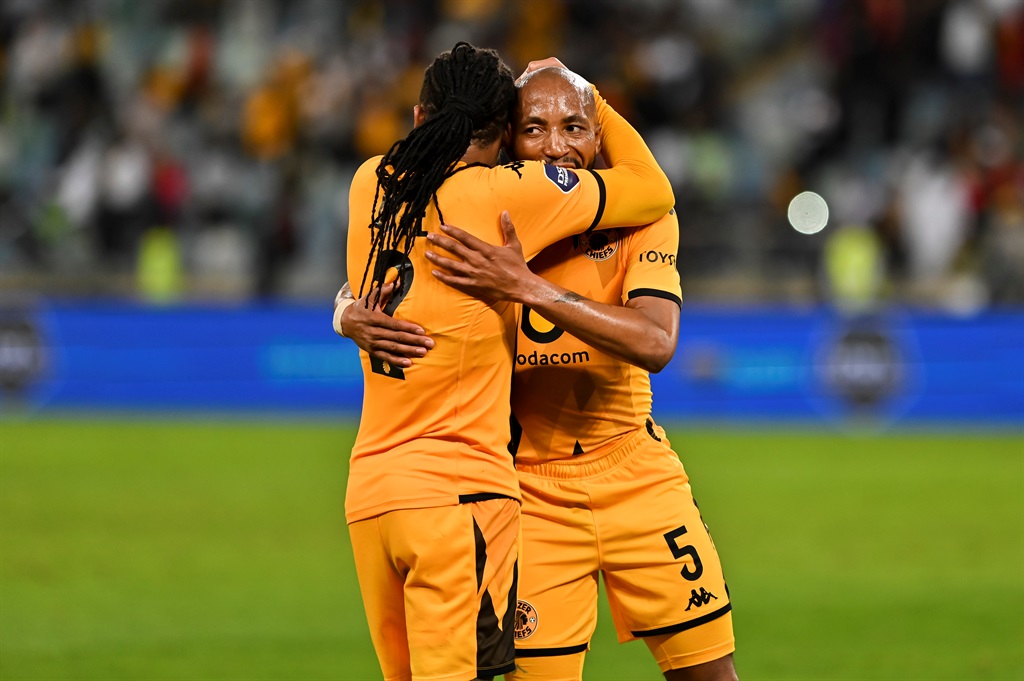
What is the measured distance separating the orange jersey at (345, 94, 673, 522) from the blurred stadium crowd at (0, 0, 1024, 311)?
13319 millimetres

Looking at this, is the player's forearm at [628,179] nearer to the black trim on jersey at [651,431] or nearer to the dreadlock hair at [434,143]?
the dreadlock hair at [434,143]

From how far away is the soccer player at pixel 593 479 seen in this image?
4.33 m

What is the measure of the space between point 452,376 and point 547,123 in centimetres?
97

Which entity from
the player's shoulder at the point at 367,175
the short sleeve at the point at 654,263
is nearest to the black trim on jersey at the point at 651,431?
the short sleeve at the point at 654,263

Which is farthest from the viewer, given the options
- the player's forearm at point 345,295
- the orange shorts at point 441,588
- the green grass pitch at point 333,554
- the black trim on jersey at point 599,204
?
the green grass pitch at point 333,554

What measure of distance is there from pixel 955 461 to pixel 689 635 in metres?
9.57

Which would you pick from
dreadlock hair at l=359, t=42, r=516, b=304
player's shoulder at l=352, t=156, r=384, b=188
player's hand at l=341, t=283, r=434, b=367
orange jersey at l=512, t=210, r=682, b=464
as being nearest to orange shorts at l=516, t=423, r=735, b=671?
orange jersey at l=512, t=210, r=682, b=464

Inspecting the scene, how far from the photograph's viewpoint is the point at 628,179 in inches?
165

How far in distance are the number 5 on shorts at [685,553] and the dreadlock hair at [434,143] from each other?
1.25 meters

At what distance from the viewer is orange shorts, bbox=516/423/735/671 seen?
4355 millimetres

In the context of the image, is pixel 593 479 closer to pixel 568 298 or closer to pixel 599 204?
pixel 568 298

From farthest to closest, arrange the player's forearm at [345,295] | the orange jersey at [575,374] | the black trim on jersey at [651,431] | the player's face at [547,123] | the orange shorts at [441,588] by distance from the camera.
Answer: the black trim on jersey at [651,431] < the orange jersey at [575,374] < the player's face at [547,123] < the player's forearm at [345,295] < the orange shorts at [441,588]

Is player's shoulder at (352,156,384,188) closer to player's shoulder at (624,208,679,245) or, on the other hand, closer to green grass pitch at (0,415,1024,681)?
player's shoulder at (624,208,679,245)

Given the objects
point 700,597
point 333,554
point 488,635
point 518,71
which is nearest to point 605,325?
point 488,635
